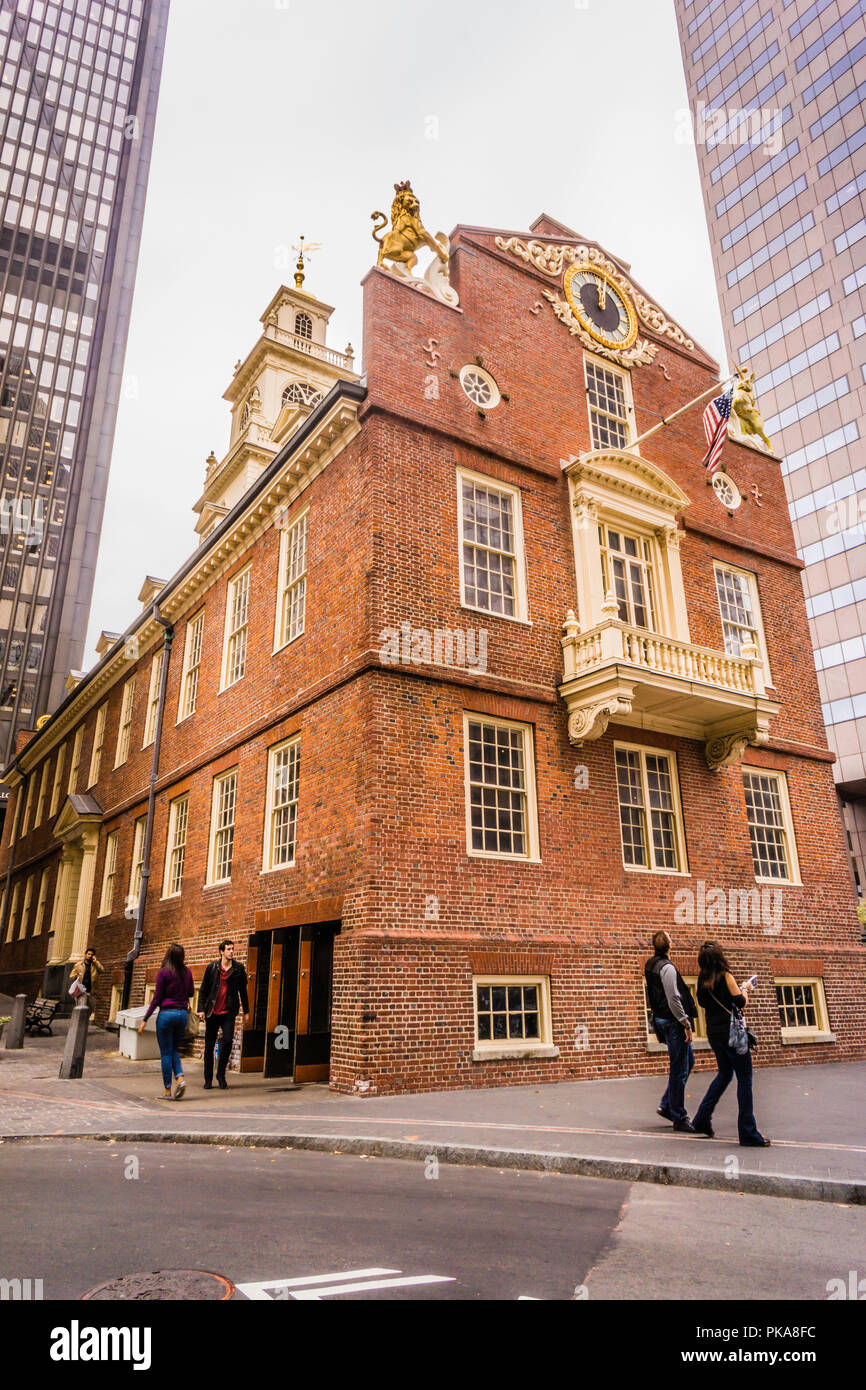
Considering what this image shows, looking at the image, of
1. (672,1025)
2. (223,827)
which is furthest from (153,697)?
(672,1025)

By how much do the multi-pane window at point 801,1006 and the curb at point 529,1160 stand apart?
33.8 feet

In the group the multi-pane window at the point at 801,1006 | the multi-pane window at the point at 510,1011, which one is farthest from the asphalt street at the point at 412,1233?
the multi-pane window at the point at 801,1006

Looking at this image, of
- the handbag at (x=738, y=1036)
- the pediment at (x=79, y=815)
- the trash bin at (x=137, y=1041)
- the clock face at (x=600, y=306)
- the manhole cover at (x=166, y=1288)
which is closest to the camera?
the manhole cover at (x=166, y=1288)

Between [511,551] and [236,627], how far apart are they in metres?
6.63

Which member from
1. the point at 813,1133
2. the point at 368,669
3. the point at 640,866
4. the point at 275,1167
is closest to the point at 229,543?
the point at 368,669

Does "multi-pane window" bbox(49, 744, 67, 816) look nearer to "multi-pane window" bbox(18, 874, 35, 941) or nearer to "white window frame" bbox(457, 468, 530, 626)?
"multi-pane window" bbox(18, 874, 35, 941)

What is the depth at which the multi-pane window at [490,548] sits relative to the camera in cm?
1406

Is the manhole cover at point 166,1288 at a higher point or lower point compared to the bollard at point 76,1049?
lower

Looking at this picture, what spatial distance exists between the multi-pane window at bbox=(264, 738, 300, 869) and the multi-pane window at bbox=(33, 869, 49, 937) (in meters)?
18.3

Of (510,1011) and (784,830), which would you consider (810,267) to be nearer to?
(784,830)

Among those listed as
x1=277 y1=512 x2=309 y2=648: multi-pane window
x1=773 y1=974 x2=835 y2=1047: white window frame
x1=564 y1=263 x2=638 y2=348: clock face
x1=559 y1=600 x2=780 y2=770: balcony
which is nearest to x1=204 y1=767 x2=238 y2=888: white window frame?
x1=277 y1=512 x2=309 y2=648: multi-pane window

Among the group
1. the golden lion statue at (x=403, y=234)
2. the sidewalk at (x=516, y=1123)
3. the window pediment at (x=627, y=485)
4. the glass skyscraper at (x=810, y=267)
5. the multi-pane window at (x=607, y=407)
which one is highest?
the glass skyscraper at (x=810, y=267)

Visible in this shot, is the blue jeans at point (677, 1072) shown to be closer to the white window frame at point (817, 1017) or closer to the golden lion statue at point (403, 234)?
the white window frame at point (817, 1017)

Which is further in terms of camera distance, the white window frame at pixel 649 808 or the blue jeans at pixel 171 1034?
the white window frame at pixel 649 808
